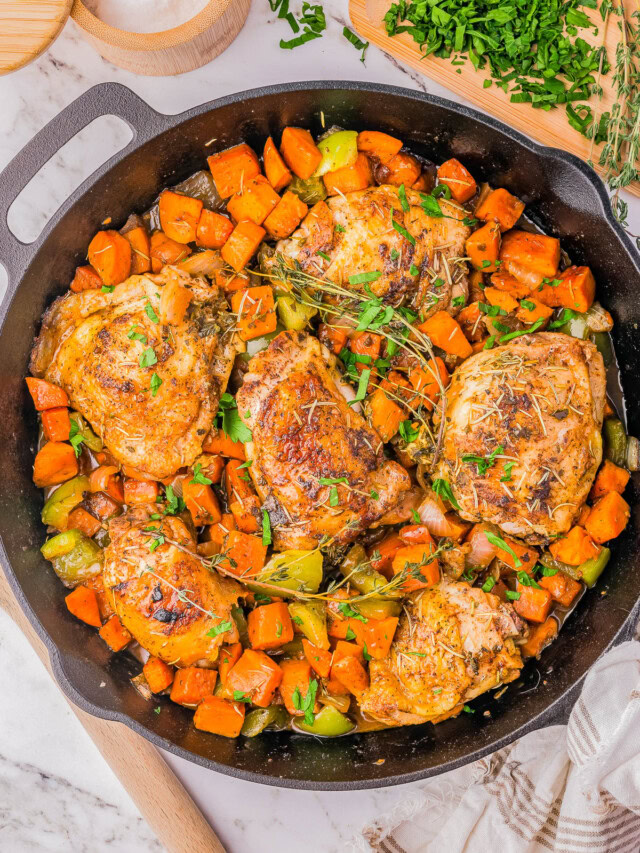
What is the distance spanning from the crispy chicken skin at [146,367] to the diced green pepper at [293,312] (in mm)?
250

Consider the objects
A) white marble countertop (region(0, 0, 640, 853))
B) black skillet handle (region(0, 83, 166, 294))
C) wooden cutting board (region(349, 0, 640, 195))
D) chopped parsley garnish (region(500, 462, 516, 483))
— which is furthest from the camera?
white marble countertop (region(0, 0, 640, 853))

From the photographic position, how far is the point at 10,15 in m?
3.42

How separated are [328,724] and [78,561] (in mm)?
1455

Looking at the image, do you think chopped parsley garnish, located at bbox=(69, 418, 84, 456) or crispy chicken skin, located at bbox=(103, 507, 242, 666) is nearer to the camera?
crispy chicken skin, located at bbox=(103, 507, 242, 666)

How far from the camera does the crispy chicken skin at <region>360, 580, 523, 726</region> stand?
3340mm

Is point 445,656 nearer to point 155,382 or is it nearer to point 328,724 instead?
point 328,724

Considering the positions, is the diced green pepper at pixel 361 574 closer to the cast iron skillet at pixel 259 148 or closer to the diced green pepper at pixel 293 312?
the cast iron skillet at pixel 259 148

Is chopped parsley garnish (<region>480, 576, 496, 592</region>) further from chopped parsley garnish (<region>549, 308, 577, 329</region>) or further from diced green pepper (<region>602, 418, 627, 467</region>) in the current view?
chopped parsley garnish (<region>549, 308, 577, 329</region>)

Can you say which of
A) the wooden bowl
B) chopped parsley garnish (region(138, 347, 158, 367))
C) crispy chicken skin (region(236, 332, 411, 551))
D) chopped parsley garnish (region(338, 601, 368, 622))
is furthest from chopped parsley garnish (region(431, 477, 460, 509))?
the wooden bowl

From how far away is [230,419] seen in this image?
3.54m

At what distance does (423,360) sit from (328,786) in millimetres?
1943

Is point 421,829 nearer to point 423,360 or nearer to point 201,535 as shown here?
point 201,535

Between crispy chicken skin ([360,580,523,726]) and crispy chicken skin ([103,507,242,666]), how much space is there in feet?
2.63

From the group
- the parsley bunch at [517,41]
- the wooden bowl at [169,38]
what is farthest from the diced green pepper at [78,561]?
the parsley bunch at [517,41]
